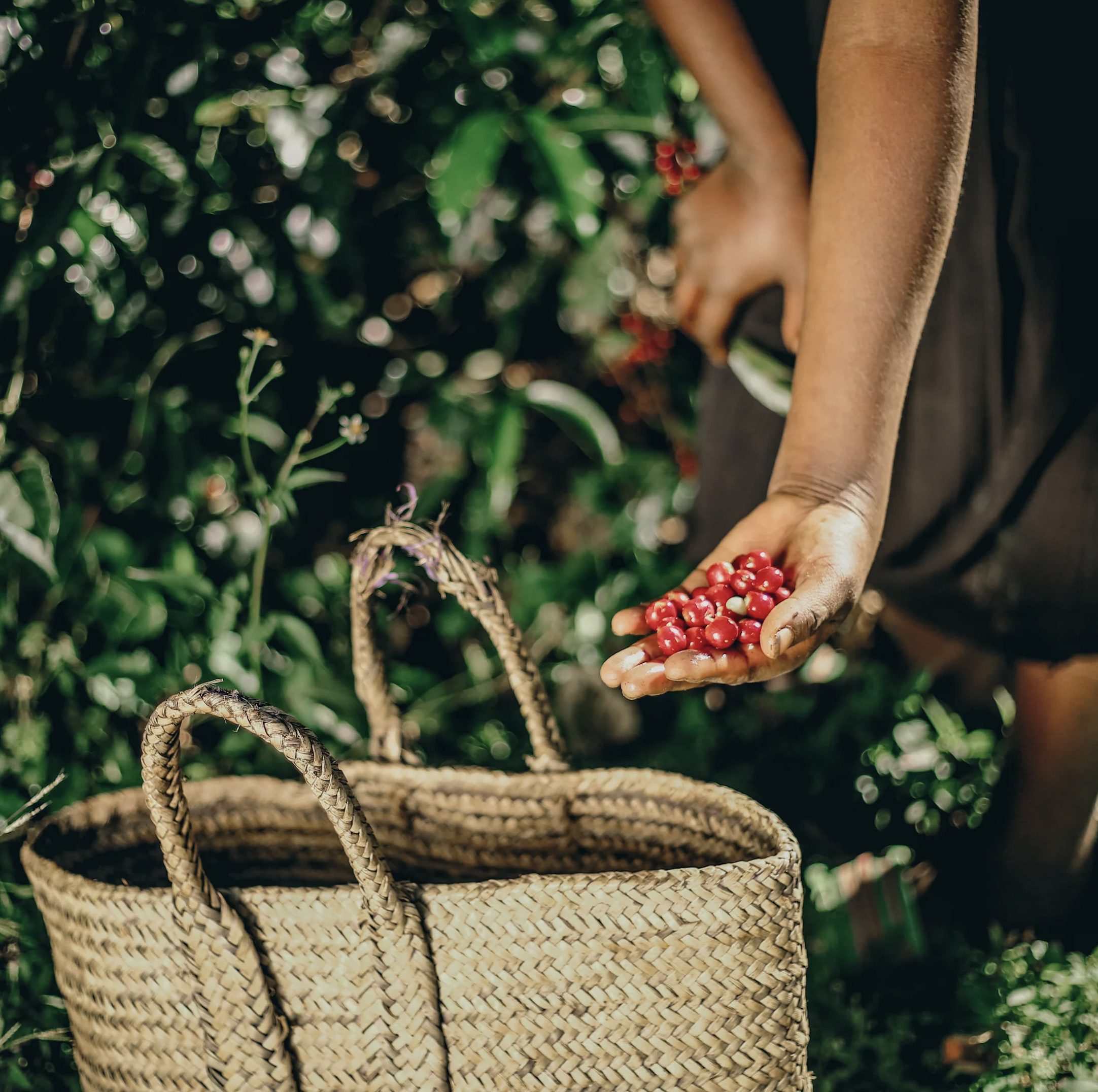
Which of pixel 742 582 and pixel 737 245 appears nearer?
pixel 742 582

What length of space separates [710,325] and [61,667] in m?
0.91

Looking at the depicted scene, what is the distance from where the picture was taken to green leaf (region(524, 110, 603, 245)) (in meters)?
1.11

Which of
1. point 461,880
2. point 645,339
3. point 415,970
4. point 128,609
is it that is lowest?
point 461,880

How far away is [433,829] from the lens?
1.00m

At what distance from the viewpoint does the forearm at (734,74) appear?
38.0 inches

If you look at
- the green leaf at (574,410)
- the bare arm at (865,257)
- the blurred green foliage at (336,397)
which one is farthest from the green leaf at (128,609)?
the bare arm at (865,257)

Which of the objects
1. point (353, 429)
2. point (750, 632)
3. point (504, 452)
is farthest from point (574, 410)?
point (750, 632)

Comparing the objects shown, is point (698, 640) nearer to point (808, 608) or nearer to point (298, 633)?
point (808, 608)

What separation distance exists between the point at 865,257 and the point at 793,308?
215 millimetres

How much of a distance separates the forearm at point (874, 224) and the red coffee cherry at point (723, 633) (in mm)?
164

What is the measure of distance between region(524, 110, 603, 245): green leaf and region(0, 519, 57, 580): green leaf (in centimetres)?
69

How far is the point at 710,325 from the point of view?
1098 millimetres

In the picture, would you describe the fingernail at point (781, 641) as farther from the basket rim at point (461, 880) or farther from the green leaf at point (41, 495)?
the green leaf at point (41, 495)

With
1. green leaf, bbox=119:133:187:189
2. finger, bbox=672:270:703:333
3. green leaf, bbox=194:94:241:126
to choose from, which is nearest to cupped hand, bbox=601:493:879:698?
finger, bbox=672:270:703:333
